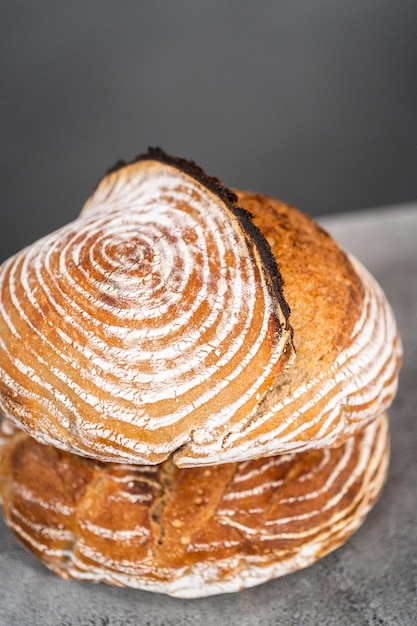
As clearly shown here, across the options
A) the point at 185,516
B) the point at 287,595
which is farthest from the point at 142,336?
the point at 287,595

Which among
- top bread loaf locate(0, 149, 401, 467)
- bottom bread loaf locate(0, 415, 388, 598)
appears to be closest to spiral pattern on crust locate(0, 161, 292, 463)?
top bread loaf locate(0, 149, 401, 467)

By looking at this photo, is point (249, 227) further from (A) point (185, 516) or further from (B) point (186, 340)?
(A) point (185, 516)

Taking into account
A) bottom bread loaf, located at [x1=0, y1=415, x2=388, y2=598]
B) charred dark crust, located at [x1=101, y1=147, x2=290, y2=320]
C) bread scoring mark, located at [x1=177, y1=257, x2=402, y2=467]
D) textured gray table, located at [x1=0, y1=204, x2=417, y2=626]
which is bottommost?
textured gray table, located at [x1=0, y1=204, x2=417, y2=626]

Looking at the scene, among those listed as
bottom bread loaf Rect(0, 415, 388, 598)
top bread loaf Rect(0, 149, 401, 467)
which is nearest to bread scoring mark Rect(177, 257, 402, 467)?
top bread loaf Rect(0, 149, 401, 467)

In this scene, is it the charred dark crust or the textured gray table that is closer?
the charred dark crust

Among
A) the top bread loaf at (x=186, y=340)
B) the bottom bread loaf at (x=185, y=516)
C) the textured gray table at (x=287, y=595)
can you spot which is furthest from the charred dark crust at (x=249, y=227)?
the textured gray table at (x=287, y=595)

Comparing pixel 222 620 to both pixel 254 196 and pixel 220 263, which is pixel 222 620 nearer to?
pixel 220 263

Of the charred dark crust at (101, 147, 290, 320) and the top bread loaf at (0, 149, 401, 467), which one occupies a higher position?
the charred dark crust at (101, 147, 290, 320)

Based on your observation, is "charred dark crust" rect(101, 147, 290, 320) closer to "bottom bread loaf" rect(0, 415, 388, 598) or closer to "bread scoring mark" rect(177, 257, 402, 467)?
"bread scoring mark" rect(177, 257, 402, 467)
